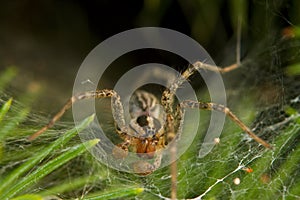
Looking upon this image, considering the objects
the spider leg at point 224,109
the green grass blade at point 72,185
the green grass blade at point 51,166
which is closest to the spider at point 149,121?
the spider leg at point 224,109

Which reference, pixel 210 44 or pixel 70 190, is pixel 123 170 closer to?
pixel 70 190

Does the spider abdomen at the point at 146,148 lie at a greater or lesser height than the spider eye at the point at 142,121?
lesser

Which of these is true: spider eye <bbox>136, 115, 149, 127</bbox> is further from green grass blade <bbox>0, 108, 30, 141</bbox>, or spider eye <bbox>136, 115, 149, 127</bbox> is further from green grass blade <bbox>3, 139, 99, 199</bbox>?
green grass blade <bbox>3, 139, 99, 199</bbox>

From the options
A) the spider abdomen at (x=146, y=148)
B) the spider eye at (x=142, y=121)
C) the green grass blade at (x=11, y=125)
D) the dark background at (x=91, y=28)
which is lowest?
the spider abdomen at (x=146, y=148)

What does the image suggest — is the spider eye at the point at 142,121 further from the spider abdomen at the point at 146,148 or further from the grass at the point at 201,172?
the grass at the point at 201,172

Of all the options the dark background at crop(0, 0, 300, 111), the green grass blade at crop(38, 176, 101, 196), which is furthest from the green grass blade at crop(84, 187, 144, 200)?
the dark background at crop(0, 0, 300, 111)

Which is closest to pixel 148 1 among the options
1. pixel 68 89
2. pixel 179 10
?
pixel 179 10
